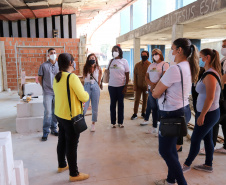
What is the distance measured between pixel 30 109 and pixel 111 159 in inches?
77.4

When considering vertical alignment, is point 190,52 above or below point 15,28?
below

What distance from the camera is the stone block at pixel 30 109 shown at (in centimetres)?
376

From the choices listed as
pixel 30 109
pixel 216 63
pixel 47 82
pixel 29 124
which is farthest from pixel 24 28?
pixel 216 63

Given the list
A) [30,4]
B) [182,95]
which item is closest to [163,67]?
[182,95]

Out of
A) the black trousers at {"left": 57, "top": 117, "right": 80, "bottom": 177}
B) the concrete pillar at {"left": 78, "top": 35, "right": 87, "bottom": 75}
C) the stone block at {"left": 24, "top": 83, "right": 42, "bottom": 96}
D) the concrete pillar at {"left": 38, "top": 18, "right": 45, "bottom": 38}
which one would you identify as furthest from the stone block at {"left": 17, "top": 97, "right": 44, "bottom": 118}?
the concrete pillar at {"left": 38, "top": 18, "right": 45, "bottom": 38}

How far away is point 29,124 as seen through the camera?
3.76 metres

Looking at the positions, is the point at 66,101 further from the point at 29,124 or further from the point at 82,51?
the point at 82,51

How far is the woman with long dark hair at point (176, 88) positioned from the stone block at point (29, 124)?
2.73m

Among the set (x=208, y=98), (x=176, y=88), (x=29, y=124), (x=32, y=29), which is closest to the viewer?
(x=176, y=88)

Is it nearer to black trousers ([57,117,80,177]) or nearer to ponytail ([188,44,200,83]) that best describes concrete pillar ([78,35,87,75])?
black trousers ([57,117,80,177])

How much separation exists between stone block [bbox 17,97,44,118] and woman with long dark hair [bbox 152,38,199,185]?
2723 millimetres

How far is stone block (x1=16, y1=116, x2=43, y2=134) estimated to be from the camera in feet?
12.2

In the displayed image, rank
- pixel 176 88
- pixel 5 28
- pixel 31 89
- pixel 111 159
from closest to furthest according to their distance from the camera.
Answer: pixel 176 88 < pixel 111 159 < pixel 31 89 < pixel 5 28

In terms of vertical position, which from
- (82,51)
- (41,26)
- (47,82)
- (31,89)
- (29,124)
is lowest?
(29,124)
